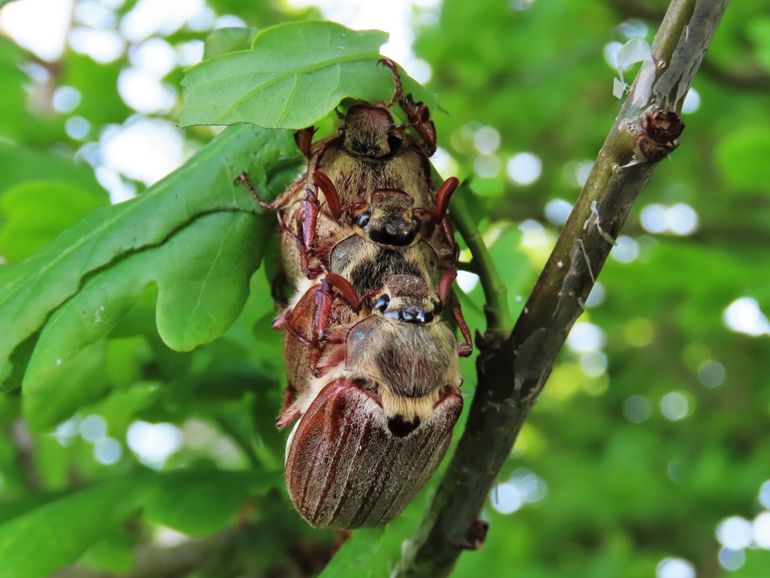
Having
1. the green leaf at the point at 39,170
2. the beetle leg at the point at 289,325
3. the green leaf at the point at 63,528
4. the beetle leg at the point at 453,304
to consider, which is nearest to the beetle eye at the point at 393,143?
the beetle leg at the point at 453,304

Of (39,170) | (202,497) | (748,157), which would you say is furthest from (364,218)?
(748,157)

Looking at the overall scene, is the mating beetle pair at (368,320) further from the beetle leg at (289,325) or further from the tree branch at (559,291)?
the tree branch at (559,291)

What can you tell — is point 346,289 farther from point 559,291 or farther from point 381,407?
→ point 559,291

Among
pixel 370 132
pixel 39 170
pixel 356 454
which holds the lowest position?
pixel 39 170

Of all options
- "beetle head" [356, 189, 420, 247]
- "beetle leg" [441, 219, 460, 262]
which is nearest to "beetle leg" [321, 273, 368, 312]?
"beetle head" [356, 189, 420, 247]

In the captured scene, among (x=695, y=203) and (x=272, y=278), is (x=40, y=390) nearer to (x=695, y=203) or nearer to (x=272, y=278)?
(x=272, y=278)
